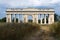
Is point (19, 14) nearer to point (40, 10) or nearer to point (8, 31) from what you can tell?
point (40, 10)

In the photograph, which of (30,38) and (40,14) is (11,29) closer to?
(30,38)

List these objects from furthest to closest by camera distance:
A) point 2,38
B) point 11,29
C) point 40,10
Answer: point 40,10
point 11,29
point 2,38

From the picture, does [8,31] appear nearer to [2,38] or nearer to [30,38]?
[2,38]

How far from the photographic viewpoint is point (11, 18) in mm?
75625

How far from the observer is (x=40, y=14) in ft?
244

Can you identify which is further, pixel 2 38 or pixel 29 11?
pixel 29 11

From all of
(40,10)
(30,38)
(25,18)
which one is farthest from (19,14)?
(30,38)

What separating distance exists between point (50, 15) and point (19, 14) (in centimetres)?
1031

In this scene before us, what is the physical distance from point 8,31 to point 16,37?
62 centimetres

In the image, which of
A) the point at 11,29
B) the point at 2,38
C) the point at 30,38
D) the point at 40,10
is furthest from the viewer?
the point at 40,10

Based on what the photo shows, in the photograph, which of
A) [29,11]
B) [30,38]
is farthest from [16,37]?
[29,11]

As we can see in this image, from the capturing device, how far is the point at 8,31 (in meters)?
13.4

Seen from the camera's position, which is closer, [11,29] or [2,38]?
[2,38]

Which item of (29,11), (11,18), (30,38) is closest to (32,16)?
(29,11)
